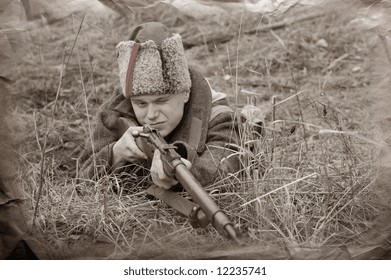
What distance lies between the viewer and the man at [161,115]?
179 centimetres

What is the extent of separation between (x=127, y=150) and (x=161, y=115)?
153 millimetres

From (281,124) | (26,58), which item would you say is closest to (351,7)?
(281,124)

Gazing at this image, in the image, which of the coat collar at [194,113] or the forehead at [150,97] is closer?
the forehead at [150,97]

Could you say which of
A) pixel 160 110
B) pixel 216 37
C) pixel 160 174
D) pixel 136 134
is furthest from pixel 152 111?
pixel 216 37

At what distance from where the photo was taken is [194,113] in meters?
1.95

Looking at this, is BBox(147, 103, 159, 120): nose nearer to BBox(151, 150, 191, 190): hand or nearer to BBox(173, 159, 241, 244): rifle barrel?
BBox(151, 150, 191, 190): hand

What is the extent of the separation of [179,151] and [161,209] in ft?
0.65

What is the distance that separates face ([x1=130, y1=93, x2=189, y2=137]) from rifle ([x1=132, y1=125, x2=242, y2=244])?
0.11 metres

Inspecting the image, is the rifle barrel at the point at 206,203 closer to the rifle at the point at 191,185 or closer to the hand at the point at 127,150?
the rifle at the point at 191,185

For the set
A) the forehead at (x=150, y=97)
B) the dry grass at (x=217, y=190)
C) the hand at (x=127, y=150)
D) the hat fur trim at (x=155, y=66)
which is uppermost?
the hat fur trim at (x=155, y=66)

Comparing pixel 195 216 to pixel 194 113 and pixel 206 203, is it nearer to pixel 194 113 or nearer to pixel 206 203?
pixel 206 203

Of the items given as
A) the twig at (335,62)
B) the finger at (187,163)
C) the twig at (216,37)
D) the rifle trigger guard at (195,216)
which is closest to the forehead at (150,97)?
the finger at (187,163)

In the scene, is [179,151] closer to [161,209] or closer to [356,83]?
[161,209]

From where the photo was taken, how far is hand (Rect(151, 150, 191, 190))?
1.69 metres
